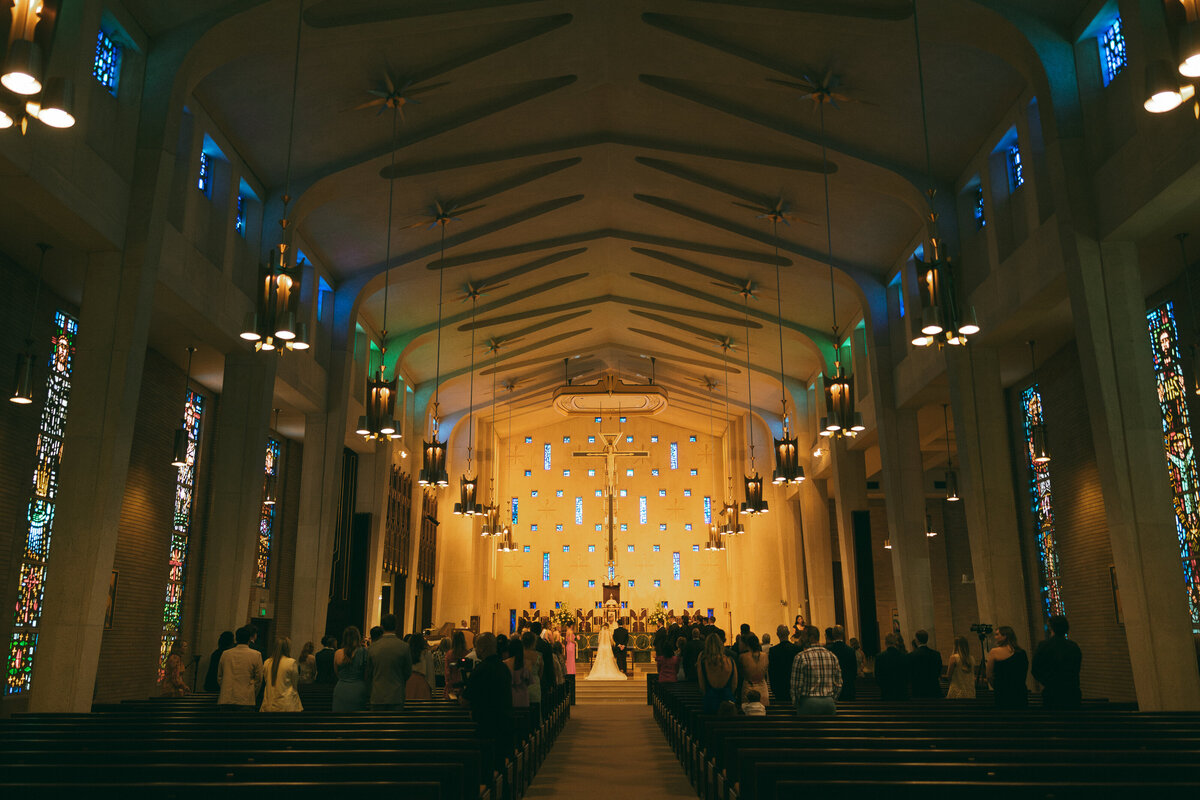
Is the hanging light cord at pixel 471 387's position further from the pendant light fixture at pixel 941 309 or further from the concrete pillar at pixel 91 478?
the pendant light fixture at pixel 941 309

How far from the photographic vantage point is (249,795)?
339 centimetres

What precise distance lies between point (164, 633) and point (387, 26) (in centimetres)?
1067

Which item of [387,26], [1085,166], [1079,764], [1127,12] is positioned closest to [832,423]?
[1085,166]

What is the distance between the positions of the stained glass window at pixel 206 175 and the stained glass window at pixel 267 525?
6556 millimetres

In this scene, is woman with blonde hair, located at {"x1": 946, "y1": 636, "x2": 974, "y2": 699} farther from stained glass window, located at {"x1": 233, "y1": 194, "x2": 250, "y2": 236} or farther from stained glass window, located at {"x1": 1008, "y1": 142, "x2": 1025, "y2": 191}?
stained glass window, located at {"x1": 233, "y1": 194, "x2": 250, "y2": 236}

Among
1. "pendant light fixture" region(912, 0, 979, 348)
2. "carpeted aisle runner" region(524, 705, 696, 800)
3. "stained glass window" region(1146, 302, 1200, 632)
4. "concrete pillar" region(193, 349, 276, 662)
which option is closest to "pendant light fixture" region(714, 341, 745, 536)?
"carpeted aisle runner" region(524, 705, 696, 800)

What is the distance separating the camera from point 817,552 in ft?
75.8

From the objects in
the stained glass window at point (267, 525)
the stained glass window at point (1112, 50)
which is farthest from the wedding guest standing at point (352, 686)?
the stained glass window at point (267, 525)

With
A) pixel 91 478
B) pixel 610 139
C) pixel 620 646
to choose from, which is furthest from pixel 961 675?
pixel 620 646

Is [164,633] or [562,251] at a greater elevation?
[562,251]

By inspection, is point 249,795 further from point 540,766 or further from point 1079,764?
point 540,766

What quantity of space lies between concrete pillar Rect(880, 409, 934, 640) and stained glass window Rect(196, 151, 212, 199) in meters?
11.9

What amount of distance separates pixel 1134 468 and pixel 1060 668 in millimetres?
2763

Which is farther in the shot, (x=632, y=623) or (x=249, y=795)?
(x=632, y=623)
